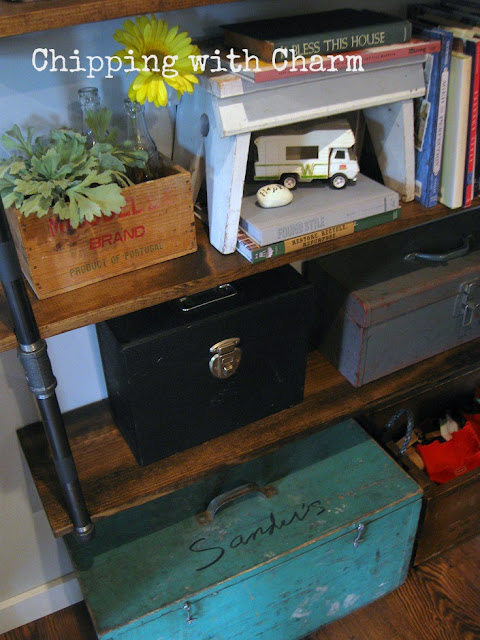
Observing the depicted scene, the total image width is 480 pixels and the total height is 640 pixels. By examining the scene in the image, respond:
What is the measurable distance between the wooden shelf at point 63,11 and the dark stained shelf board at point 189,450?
741mm

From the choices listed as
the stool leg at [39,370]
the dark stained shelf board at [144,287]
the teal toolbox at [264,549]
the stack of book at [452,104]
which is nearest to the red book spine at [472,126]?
the stack of book at [452,104]

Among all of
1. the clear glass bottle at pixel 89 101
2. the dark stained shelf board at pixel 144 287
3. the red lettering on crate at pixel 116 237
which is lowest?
the dark stained shelf board at pixel 144 287

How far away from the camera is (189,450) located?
1.20m

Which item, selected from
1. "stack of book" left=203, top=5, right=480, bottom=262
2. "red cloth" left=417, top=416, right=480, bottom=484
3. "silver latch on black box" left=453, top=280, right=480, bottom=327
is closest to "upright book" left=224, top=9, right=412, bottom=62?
"stack of book" left=203, top=5, right=480, bottom=262

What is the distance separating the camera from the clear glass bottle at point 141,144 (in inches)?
38.9

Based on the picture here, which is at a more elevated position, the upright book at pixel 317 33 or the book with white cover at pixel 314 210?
the upright book at pixel 317 33

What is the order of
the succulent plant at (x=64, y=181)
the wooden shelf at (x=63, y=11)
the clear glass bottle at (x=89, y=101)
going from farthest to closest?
1. the clear glass bottle at (x=89, y=101)
2. the succulent plant at (x=64, y=181)
3. the wooden shelf at (x=63, y=11)

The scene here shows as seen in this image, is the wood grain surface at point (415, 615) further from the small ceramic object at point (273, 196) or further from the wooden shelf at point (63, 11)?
the wooden shelf at point (63, 11)

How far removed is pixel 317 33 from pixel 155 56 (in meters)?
0.25

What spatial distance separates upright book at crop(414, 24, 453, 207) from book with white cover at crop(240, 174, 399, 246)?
0.09 m

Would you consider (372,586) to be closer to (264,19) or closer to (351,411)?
(351,411)

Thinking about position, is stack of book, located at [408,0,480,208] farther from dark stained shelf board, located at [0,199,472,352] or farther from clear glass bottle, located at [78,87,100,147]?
clear glass bottle, located at [78,87,100,147]

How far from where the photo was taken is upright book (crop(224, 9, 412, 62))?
93cm

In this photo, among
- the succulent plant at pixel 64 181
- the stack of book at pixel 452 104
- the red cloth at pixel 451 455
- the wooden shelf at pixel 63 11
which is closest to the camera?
the wooden shelf at pixel 63 11
